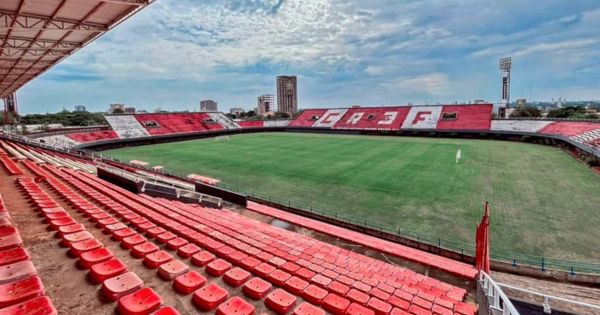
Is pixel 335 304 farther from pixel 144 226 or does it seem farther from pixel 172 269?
pixel 144 226

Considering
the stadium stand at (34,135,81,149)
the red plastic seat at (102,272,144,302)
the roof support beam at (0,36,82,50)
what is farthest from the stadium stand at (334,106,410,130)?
the red plastic seat at (102,272,144,302)

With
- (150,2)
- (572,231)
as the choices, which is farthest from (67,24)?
(572,231)

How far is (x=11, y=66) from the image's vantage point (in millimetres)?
16406

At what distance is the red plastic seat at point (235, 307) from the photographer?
3270 mm

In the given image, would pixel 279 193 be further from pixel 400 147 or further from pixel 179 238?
pixel 400 147

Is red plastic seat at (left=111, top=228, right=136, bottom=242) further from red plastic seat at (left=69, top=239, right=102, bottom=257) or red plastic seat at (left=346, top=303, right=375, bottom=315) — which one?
red plastic seat at (left=346, top=303, right=375, bottom=315)

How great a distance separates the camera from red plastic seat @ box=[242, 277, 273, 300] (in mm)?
3746

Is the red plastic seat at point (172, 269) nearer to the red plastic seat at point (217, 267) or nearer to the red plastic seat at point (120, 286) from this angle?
the red plastic seat at point (217, 267)

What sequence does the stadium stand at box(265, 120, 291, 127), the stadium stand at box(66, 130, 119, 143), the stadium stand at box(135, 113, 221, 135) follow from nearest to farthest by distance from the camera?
1. the stadium stand at box(66, 130, 119, 143)
2. the stadium stand at box(135, 113, 221, 135)
3. the stadium stand at box(265, 120, 291, 127)

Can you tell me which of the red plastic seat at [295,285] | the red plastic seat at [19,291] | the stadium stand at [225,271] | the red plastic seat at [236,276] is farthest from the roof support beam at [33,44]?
the red plastic seat at [295,285]

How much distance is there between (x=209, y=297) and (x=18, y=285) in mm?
2051

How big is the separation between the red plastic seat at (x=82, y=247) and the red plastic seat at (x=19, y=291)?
2.98ft

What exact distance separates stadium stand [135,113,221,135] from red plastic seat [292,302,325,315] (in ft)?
141

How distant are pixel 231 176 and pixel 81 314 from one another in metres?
16.3
